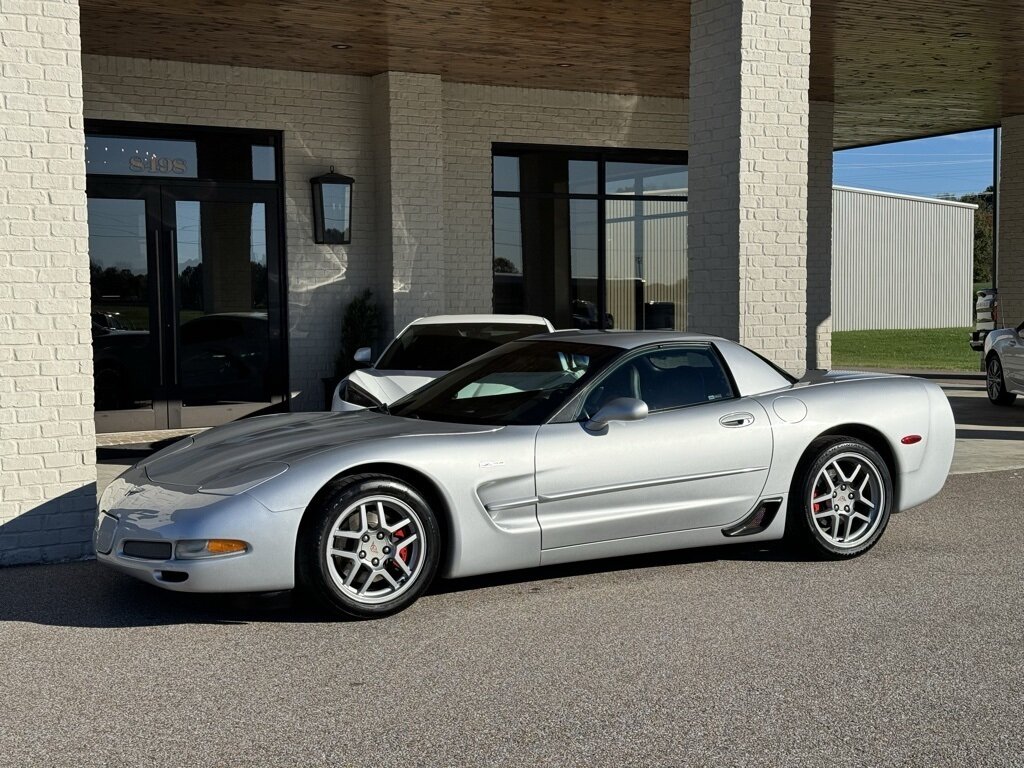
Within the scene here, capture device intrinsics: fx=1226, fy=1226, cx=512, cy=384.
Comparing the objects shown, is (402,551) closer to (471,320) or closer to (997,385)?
(471,320)

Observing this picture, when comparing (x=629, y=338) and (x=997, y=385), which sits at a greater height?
(x=629, y=338)

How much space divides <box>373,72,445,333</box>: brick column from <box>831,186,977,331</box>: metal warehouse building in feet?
94.3

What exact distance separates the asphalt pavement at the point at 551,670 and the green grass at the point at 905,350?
62.3 ft

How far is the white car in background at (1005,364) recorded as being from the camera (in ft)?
51.4

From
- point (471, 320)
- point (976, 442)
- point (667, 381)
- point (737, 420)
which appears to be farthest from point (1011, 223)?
point (667, 381)

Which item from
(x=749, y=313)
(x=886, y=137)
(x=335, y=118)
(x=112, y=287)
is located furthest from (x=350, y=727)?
(x=886, y=137)

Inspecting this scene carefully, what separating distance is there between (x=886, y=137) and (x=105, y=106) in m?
13.1

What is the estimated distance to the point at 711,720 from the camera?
4.27m

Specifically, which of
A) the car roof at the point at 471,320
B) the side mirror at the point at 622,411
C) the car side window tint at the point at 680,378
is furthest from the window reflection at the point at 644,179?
the side mirror at the point at 622,411

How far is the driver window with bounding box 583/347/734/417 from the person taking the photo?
257 inches

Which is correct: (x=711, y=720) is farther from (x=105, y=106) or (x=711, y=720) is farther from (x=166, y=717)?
(x=105, y=106)

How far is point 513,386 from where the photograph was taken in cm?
674

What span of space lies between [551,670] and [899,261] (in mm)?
41754

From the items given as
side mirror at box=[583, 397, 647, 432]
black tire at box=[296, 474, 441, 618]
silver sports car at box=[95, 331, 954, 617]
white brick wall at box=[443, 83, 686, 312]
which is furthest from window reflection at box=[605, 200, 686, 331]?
black tire at box=[296, 474, 441, 618]
